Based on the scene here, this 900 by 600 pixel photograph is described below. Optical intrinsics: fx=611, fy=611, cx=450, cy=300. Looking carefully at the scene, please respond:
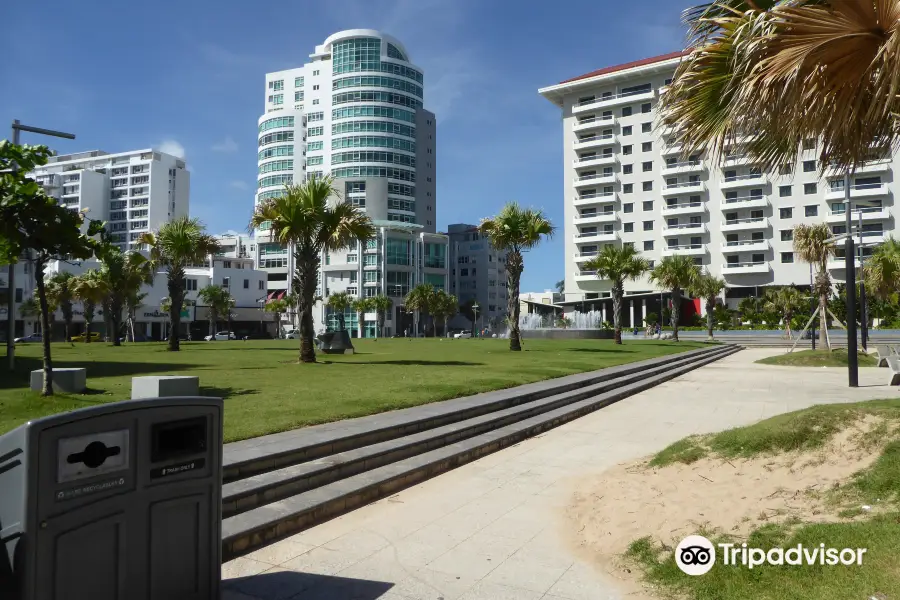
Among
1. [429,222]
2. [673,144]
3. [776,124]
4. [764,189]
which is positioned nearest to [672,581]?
[776,124]

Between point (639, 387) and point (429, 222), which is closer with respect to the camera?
point (639, 387)

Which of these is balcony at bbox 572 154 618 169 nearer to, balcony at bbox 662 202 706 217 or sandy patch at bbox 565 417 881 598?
balcony at bbox 662 202 706 217

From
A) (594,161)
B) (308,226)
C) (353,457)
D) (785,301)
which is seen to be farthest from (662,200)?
(353,457)

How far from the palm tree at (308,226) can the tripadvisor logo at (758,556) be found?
672 inches

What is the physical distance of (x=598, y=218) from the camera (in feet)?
253

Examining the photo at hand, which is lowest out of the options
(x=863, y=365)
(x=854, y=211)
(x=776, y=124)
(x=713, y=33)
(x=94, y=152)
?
(x=863, y=365)

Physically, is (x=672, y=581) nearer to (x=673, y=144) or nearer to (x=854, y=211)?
(x=673, y=144)

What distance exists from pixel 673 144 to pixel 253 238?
4398 inches

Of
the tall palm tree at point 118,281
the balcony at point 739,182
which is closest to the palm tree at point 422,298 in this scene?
the balcony at point 739,182

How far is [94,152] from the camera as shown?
14038 cm

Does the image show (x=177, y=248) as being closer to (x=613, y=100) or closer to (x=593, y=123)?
(x=593, y=123)

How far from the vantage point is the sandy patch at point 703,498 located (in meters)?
4.89

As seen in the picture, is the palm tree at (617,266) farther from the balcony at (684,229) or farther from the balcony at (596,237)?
the balcony at (596,237)

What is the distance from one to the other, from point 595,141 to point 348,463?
77.0 m
